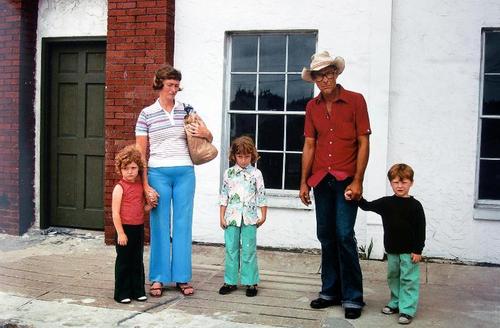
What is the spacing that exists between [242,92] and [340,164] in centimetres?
280

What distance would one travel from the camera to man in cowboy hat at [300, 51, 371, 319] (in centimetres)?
467

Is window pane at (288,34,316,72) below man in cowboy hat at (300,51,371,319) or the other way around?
the other way around

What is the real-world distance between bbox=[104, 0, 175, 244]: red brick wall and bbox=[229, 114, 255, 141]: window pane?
→ 1041 millimetres

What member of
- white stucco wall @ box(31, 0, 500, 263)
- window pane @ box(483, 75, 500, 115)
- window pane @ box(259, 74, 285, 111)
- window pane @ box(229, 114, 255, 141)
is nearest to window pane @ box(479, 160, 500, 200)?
white stucco wall @ box(31, 0, 500, 263)

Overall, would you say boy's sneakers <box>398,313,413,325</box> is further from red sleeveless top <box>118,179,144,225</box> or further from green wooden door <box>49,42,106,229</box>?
green wooden door <box>49,42,106,229</box>

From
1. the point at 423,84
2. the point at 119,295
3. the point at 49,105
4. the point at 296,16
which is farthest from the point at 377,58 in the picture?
the point at 49,105

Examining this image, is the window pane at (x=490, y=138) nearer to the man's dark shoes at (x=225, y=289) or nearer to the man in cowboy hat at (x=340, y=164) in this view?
the man in cowboy hat at (x=340, y=164)

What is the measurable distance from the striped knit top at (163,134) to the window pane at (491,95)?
3.60 meters

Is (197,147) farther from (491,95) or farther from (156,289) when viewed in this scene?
(491,95)

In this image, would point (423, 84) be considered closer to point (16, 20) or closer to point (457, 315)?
point (457, 315)

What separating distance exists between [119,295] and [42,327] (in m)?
0.74

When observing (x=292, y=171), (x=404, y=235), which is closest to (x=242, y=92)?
(x=292, y=171)

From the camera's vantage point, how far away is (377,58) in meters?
6.55

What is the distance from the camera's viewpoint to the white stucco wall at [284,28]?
6555 millimetres
